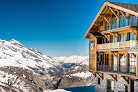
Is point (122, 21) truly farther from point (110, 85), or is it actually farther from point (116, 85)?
point (110, 85)

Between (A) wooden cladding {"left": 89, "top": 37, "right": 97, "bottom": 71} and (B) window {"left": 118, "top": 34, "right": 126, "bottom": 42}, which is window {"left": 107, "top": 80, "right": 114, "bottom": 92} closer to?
(A) wooden cladding {"left": 89, "top": 37, "right": 97, "bottom": 71}

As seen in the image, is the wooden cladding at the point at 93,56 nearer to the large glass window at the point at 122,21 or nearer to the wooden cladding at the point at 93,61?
the wooden cladding at the point at 93,61

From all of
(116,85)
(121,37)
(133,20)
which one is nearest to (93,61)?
(116,85)

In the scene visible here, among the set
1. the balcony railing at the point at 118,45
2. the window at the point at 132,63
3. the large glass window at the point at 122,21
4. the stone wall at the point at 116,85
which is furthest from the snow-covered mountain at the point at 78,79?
the window at the point at 132,63

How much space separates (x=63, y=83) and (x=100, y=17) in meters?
67.9

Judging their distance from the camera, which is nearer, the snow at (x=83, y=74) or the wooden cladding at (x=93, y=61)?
the wooden cladding at (x=93, y=61)

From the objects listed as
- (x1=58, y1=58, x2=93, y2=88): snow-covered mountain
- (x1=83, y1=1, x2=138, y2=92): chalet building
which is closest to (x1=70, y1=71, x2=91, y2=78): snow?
(x1=58, y1=58, x2=93, y2=88): snow-covered mountain

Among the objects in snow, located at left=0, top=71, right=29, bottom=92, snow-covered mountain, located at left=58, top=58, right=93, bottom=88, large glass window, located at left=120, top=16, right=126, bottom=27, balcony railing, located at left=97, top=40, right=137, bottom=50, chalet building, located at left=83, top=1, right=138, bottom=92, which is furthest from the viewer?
snow-covered mountain, located at left=58, top=58, right=93, bottom=88

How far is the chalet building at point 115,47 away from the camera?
20.2 m

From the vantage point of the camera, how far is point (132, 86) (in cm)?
2108

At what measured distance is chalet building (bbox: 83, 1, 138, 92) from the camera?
20250 mm

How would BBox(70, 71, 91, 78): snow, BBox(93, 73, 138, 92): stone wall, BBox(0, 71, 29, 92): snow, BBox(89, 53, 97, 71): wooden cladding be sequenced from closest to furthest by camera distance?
BBox(93, 73, 138, 92): stone wall < BBox(89, 53, 97, 71): wooden cladding < BBox(0, 71, 29, 92): snow < BBox(70, 71, 91, 78): snow

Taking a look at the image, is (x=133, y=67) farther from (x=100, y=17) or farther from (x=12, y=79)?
(x=12, y=79)

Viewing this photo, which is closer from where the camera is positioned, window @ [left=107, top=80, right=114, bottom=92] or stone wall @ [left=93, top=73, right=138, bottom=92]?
stone wall @ [left=93, top=73, right=138, bottom=92]
